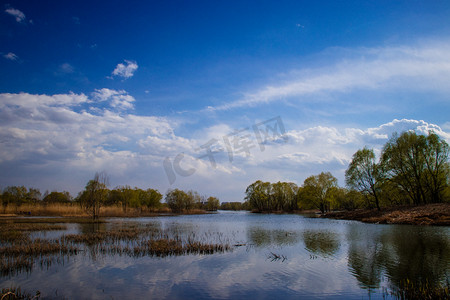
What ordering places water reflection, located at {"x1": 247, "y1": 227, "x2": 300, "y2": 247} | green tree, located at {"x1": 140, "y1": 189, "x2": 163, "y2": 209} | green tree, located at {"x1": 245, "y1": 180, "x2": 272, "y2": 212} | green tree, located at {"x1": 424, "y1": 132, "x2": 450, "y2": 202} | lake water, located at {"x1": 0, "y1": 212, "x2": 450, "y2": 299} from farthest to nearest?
green tree, located at {"x1": 245, "y1": 180, "x2": 272, "y2": 212} → green tree, located at {"x1": 140, "y1": 189, "x2": 163, "y2": 209} → green tree, located at {"x1": 424, "y1": 132, "x2": 450, "y2": 202} → water reflection, located at {"x1": 247, "y1": 227, "x2": 300, "y2": 247} → lake water, located at {"x1": 0, "y1": 212, "x2": 450, "y2": 299}

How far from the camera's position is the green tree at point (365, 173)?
50219 mm

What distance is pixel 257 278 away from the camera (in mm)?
10781

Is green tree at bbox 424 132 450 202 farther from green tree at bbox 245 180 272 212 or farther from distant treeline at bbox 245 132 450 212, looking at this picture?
green tree at bbox 245 180 272 212

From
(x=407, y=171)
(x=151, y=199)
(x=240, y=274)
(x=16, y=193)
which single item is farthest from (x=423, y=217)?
(x=16, y=193)

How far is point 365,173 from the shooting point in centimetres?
5153

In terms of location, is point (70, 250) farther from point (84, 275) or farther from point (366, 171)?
point (366, 171)

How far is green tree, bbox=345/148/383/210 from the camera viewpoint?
165ft

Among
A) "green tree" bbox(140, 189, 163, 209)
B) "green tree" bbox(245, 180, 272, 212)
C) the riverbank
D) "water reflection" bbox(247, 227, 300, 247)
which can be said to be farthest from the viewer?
"green tree" bbox(245, 180, 272, 212)

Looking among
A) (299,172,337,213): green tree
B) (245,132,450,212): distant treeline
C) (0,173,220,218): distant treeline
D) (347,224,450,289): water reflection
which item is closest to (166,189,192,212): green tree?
(0,173,220,218): distant treeline

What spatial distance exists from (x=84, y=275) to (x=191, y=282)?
4711 millimetres

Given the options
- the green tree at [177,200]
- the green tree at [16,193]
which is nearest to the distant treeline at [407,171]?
the green tree at [177,200]

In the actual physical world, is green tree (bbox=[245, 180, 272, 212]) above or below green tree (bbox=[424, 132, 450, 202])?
below

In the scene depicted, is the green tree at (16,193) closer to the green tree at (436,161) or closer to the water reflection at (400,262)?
the water reflection at (400,262)

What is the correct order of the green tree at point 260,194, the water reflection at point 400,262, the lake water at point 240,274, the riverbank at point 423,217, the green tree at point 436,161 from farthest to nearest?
the green tree at point 260,194
the green tree at point 436,161
the riverbank at point 423,217
the water reflection at point 400,262
the lake water at point 240,274
